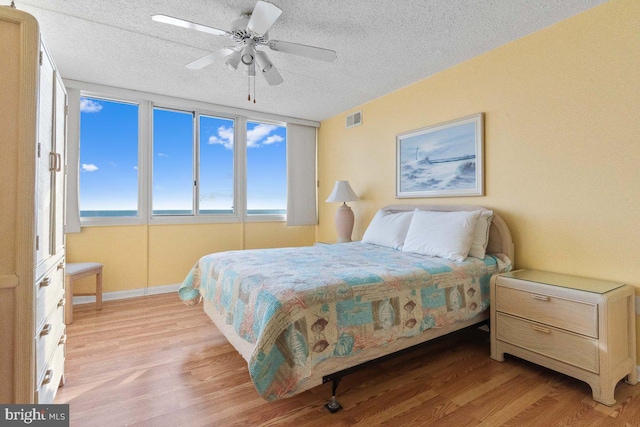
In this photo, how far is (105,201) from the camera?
144 inches

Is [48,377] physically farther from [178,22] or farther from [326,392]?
[178,22]

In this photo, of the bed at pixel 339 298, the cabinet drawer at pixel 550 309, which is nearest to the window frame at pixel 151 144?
the bed at pixel 339 298

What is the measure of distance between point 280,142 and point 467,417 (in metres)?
4.25

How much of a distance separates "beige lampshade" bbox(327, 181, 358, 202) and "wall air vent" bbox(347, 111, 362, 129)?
2.86 feet

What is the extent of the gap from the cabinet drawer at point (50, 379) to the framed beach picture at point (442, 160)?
3180 mm

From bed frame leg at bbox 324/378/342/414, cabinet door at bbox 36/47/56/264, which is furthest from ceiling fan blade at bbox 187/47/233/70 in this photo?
bed frame leg at bbox 324/378/342/414

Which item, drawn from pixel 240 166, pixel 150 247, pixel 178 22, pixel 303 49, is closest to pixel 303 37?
pixel 303 49

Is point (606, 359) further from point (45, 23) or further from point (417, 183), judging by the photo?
point (45, 23)

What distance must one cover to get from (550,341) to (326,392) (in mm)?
1442

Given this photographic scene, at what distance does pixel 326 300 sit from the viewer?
160 cm

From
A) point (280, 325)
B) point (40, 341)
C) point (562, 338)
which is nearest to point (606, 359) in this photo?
point (562, 338)

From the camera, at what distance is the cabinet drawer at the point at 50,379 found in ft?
4.22

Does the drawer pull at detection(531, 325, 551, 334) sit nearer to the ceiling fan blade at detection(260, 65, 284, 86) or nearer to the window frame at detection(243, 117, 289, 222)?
the ceiling fan blade at detection(260, 65, 284, 86)

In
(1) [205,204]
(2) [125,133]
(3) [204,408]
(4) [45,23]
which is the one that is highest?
(4) [45,23]
